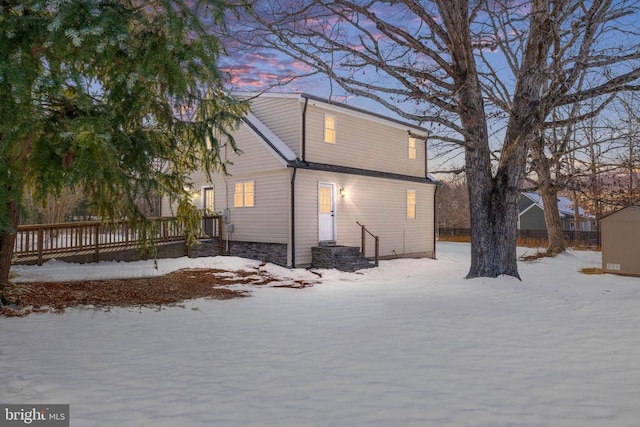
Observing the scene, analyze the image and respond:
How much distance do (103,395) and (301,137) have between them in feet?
37.8

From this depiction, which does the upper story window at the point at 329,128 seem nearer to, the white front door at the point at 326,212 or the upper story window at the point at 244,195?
the white front door at the point at 326,212

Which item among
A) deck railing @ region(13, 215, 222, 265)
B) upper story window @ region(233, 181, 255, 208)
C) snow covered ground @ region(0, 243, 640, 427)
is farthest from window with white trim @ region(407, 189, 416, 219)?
snow covered ground @ region(0, 243, 640, 427)

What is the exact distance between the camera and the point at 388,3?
10.7 meters

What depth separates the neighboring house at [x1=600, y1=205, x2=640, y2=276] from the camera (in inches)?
509

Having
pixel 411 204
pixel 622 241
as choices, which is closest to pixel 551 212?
pixel 411 204

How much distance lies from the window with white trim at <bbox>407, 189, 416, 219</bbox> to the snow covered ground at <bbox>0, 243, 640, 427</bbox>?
32.6 ft

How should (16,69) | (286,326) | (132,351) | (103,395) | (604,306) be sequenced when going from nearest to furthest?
(103,395) < (16,69) < (132,351) < (286,326) < (604,306)

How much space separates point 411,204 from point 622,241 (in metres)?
7.88

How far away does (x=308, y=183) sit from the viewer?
14.4 m

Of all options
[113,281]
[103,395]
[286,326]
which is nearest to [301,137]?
[113,281]

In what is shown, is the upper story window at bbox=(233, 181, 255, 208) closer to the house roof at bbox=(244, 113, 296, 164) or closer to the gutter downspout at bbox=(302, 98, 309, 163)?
the house roof at bbox=(244, 113, 296, 164)

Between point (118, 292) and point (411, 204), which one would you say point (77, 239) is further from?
point (411, 204)

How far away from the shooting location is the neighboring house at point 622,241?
12.9 m

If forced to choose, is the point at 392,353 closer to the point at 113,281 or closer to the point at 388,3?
the point at 113,281
